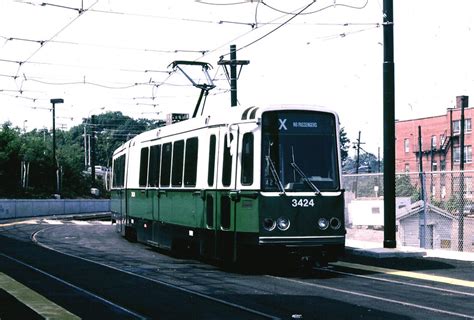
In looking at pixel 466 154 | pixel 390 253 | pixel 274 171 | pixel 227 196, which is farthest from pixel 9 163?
pixel 274 171

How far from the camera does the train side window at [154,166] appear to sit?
19750 millimetres

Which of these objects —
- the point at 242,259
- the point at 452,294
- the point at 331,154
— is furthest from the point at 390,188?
the point at 452,294

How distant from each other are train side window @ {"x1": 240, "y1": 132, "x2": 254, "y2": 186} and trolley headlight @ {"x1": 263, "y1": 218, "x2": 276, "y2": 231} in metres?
0.79

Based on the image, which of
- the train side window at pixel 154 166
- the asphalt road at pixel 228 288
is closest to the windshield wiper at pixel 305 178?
the asphalt road at pixel 228 288

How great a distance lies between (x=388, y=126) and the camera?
63.5 feet

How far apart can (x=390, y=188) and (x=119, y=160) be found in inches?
405

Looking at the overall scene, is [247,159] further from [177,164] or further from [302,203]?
[177,164]

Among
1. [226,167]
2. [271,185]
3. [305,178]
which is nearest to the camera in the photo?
[271,185]

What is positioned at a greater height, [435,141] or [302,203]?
[435,141]

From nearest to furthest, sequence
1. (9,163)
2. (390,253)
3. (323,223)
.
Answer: (323,223) → (390,253) → (9,163)

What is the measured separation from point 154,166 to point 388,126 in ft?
20.2

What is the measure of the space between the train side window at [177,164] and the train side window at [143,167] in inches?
116

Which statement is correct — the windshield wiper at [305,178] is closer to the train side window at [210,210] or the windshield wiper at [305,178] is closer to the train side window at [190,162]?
the train side window at [210,210]

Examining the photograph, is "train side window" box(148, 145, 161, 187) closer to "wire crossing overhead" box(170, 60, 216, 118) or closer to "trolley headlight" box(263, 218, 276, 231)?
"wire crossing overhead" box(170, 60, 216, 118)
